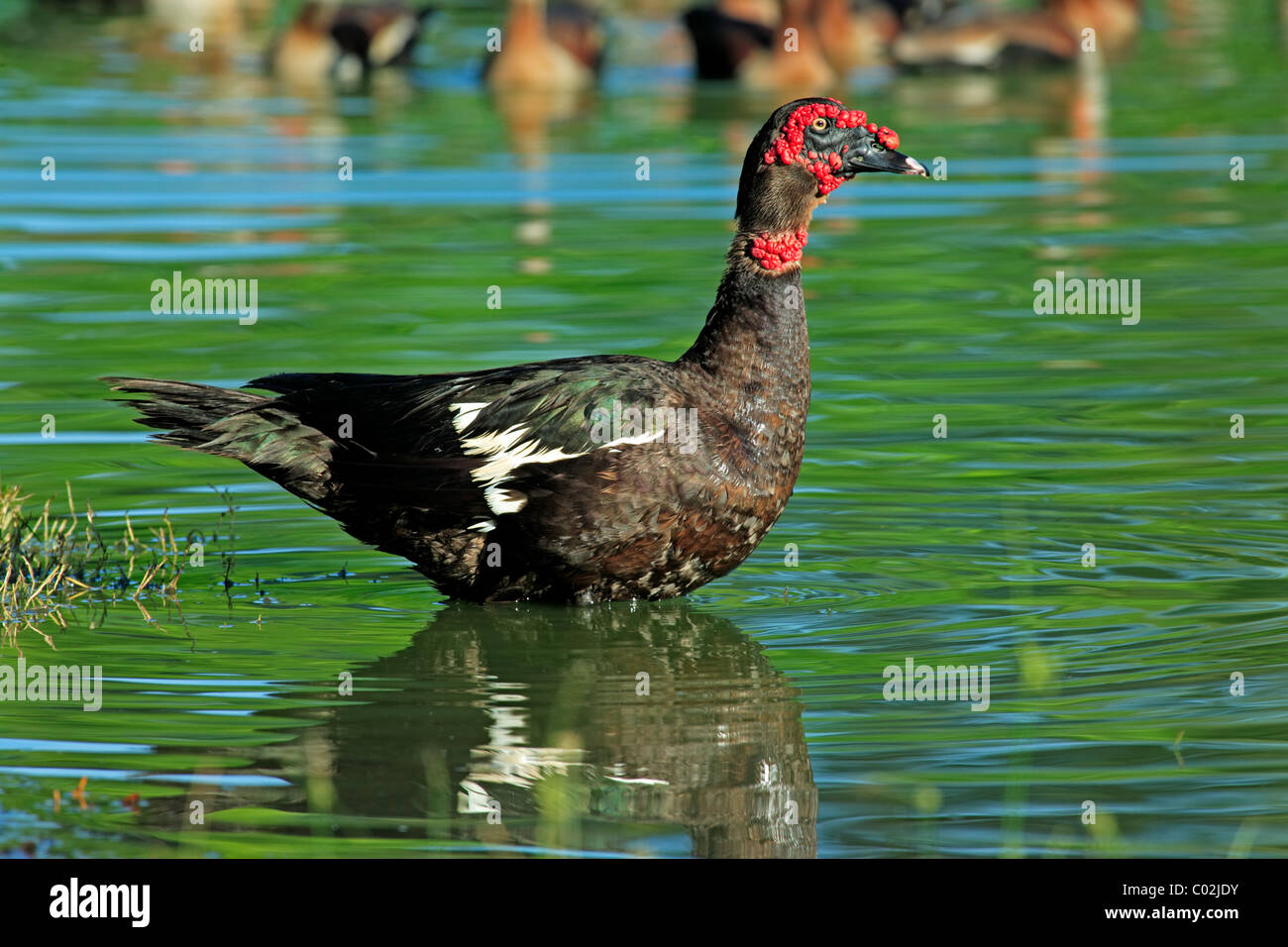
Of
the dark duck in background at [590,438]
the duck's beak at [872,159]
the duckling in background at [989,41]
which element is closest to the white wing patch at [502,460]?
the dark duck in background at [590,438]

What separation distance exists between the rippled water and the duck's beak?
1674 mm

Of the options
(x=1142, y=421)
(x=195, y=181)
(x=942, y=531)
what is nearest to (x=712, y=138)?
(x=195, y=181)

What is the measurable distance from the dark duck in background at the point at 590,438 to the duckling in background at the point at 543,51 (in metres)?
16.0

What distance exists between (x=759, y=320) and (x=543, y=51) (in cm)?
1646

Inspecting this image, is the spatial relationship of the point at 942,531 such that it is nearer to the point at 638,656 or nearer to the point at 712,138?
the point at 638,656

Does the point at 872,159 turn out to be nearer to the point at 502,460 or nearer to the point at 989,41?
the point at 502,460

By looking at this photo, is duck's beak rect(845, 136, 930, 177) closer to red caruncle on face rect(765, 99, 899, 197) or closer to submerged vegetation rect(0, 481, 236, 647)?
red caruncle on face rect(765, 99, 899, 197)

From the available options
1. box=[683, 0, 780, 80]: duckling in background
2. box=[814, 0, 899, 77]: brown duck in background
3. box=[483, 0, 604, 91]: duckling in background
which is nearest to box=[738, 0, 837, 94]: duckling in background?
box=[683, 0, 780, 80]: duckling in background

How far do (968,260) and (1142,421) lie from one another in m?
4.33

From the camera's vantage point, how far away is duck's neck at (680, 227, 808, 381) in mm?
8047

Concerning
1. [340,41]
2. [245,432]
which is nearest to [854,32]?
[340,41]

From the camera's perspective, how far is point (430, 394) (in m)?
8.05

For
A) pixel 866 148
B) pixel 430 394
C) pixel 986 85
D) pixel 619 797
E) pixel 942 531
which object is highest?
pixel 986 85

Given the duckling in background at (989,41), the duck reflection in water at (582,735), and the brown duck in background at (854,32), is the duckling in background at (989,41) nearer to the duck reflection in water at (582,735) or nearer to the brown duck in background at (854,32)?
the brown duck in background at (854,32)
